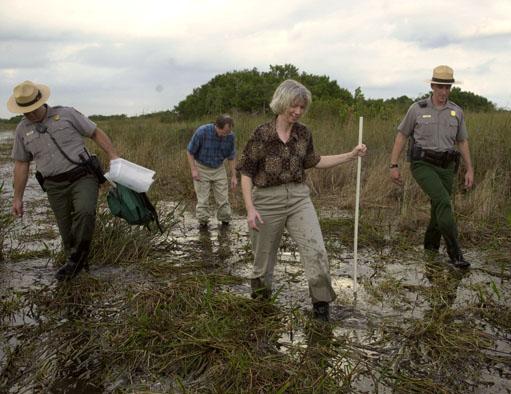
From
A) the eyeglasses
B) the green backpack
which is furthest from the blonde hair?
the eyeglasses

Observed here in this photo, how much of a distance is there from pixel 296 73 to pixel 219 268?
74.4ft

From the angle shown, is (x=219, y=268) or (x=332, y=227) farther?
(x=332, y=227)

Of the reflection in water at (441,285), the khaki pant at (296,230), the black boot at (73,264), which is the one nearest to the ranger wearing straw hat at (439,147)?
the reflection in water at (441,285)

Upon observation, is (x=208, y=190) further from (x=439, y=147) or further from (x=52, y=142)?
(x=439, y=147)

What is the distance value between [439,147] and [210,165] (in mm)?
3322

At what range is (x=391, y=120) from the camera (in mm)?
12531

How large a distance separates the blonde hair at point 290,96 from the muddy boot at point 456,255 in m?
2.65

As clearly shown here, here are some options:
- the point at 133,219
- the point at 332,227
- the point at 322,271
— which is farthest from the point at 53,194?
the point at 332,227

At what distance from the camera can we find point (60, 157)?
512 centimetres

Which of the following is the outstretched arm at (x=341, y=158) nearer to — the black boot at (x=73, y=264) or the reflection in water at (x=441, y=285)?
the reflection in water at (x=441, y=285)

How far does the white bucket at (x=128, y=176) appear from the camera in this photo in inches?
205

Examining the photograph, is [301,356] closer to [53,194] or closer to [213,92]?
[53,194]

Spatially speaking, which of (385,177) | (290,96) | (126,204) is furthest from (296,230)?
(385,177)


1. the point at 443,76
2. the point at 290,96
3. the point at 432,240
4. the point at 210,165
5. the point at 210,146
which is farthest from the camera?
the point at 210,165
